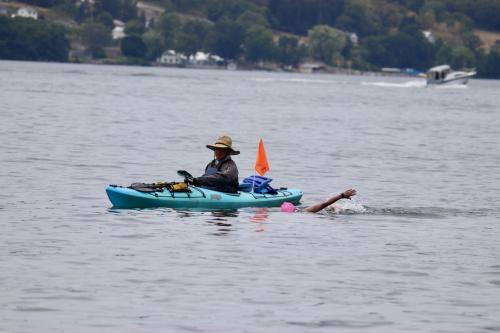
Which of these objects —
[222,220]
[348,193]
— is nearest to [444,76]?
[348,193]

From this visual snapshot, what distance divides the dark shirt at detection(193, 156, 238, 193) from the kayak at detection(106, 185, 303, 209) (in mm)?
146

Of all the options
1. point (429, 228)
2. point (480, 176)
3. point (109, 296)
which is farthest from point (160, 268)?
point (480, 176)

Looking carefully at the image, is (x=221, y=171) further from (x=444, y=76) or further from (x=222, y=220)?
(x=444, y=76)

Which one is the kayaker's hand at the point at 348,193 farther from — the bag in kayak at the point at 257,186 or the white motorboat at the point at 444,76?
the white motorboat at the point at 444,76

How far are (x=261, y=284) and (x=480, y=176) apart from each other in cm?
2288

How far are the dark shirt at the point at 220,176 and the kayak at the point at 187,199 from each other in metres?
0.15

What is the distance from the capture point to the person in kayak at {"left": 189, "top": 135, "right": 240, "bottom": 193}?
26.6 m

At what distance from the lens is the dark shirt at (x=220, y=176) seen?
26.8 meters

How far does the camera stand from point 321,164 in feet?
142

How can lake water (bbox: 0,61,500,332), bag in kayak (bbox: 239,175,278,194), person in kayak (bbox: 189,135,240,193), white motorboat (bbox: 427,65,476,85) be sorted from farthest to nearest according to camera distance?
white motorboat (bbox: 427,65,476,85) < bag in kayak (bbox: 239,175,278,194) < person in kayak (bbox: 189,135,240,193) < lake water (bbox: 0,61,500,332)

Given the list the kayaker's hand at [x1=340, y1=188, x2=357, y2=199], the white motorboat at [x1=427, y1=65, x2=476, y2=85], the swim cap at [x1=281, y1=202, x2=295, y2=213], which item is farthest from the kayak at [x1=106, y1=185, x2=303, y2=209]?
the white motorboat at [x1=427, y1=65, x2=476, y2=85]

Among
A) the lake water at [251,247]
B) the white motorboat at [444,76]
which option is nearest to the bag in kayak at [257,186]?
the lake water at [251,247]

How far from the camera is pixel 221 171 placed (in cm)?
2688

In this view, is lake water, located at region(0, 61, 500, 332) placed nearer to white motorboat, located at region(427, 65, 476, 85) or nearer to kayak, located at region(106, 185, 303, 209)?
kayak, located at region(106, 185, 303, 209)
